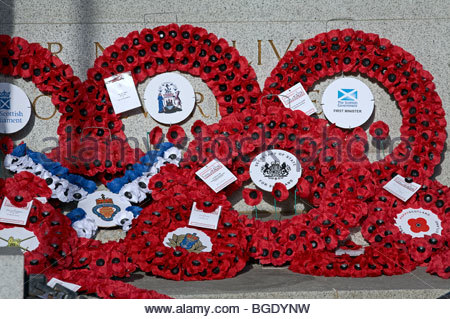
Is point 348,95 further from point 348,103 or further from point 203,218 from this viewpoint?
point 203,218

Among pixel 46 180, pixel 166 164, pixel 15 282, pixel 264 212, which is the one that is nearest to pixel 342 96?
pixel 264 212

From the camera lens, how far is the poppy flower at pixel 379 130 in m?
7.17

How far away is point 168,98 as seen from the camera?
7168mm

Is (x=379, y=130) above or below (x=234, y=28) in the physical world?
below

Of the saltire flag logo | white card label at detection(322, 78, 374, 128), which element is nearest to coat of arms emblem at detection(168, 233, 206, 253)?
white card label at detection(322, 78, 374, 128)

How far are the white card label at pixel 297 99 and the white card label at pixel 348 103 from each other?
0.51 feet

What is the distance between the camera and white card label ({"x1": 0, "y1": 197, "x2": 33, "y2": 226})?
638cm

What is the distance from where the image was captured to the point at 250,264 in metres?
6.38

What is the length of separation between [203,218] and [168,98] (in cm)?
137

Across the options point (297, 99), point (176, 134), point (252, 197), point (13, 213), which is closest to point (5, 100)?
point (13, 213)

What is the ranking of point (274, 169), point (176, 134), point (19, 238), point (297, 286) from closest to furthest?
point (297, 286)
point (19, 238)
point (274, 169)
point (176, 134)

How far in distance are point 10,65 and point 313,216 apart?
304cm

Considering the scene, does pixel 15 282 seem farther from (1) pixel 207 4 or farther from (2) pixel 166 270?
(1) pixel 207 4

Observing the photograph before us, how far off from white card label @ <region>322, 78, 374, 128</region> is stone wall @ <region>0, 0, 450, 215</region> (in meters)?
0.13
